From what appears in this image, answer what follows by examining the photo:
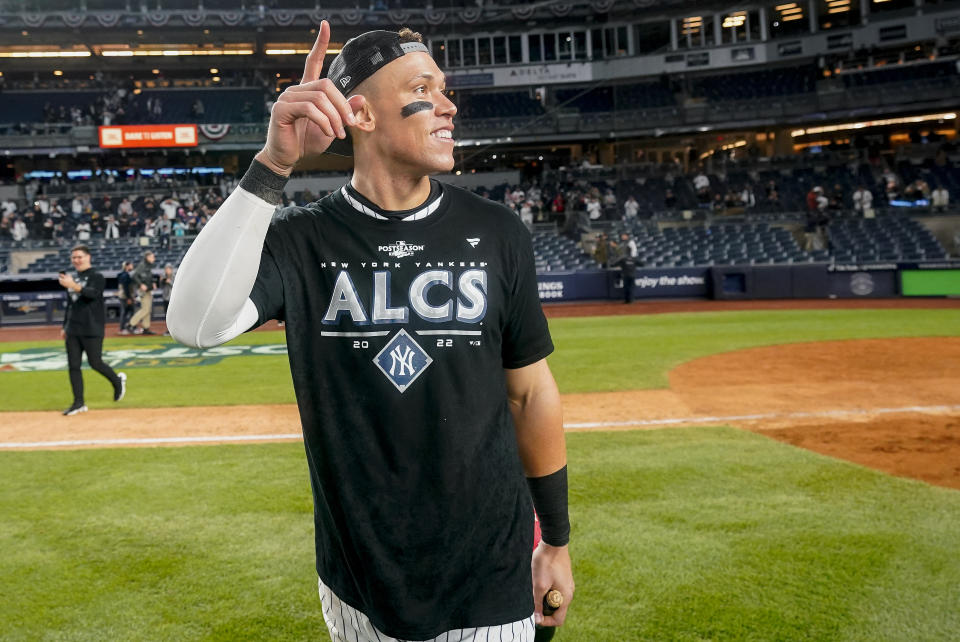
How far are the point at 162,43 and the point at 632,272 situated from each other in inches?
1296

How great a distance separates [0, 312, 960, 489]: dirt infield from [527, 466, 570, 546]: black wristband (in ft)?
17.5

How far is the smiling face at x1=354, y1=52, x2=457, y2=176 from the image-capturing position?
2.14 metres

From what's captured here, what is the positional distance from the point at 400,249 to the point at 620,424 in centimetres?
697

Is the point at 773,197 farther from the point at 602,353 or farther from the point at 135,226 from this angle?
the point at 135,226

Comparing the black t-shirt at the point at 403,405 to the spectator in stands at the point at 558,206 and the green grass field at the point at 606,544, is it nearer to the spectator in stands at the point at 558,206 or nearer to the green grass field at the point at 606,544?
the green grass field at the point at 606,544

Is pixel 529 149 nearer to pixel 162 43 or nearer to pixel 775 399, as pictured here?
pixel 162 43

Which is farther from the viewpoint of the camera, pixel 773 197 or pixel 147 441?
pixel 773 197

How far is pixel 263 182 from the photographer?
1840 mm

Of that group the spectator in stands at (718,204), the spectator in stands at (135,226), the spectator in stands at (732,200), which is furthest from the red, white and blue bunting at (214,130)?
the spectator in stands at (732,200)

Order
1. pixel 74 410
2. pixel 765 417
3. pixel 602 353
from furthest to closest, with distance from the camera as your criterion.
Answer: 1. pixel 602 353
2. pixel 74 410
3. pixel 765 417

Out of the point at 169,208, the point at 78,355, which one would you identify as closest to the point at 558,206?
the point at 169,208

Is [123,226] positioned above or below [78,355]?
above

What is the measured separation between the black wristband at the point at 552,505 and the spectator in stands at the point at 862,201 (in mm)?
31932

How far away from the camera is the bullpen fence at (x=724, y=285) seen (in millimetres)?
24312
